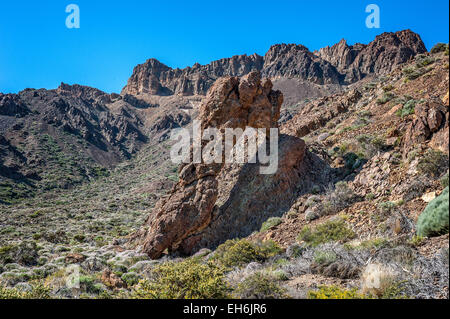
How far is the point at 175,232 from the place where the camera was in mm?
11875

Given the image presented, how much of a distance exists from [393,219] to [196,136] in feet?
33.0

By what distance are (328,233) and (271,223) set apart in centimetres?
287

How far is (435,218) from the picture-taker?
5.18 m

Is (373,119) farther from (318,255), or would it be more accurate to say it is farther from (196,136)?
(318,255)

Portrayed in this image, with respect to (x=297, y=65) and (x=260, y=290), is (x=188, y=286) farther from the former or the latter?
Result: (x=297, y=65)

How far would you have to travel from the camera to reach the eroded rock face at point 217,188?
1196 centimetres

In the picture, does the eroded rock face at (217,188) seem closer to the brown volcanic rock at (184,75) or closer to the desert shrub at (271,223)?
the desert shrub at (271,223)

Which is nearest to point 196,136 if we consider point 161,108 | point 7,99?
point 7,99

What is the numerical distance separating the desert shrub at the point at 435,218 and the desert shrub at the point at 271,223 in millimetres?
5775

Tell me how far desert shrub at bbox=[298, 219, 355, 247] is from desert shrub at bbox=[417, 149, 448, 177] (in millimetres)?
2967

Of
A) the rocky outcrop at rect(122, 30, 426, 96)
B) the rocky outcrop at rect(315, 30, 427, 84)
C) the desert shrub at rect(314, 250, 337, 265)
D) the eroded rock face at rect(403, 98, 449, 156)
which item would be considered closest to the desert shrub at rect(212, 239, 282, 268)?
the desert shrub at rect(314, 250, 337, 265)

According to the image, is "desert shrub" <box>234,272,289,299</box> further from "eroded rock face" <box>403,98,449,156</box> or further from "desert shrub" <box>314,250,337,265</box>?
"eroded rock face" <box>403,98,449,156</box>

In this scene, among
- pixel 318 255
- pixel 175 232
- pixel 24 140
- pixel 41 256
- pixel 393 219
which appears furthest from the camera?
pixel 24 140

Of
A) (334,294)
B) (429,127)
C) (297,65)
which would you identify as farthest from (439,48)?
(297,65)
